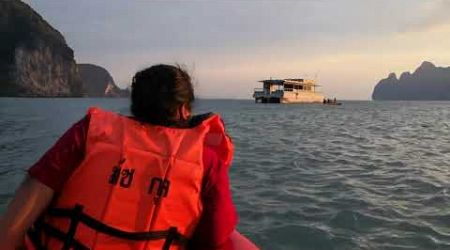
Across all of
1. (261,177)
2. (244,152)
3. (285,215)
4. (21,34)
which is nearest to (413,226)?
(285,215)

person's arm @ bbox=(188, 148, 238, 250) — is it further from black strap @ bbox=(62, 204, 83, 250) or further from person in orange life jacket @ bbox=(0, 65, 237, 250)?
black strap @ bbox=(62, 204, 83, 250)

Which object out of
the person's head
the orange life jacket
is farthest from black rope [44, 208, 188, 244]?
the person's head

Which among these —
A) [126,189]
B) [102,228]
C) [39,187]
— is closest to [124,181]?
[126,189]

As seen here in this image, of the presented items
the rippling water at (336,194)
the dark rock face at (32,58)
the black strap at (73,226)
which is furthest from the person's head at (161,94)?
the dark rock face at (32,58)

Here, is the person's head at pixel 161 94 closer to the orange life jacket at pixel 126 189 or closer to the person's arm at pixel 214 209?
the orange life jacket at pixel 126 189

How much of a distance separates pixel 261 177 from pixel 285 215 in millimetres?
3410

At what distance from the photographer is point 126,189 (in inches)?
98.9

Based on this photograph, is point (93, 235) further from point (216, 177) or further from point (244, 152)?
point (244, 152)

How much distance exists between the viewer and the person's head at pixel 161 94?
8.43 feet

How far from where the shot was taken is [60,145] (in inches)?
97.6

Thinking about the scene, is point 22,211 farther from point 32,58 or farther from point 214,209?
point 32,58

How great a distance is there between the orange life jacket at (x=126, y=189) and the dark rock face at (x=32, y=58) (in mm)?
158742

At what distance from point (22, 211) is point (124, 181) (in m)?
0.47

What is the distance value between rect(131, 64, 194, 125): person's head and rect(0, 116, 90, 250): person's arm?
34 centimetres
